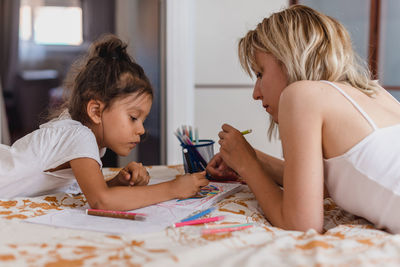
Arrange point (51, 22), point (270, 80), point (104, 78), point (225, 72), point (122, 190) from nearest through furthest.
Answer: point (122, 190), point (270, 80), point (104, 78), point (225, 72), point (51, 22)

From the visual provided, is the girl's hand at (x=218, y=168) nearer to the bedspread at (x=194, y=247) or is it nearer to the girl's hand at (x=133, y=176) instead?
the girl's hand at (x=133, y=176)

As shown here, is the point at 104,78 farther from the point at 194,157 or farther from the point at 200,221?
the point at 200,221

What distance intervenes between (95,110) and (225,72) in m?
1.51

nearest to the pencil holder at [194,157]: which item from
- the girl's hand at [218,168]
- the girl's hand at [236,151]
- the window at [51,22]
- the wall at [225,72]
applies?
the girl's hand at [218,168]

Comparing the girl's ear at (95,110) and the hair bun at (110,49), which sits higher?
the hair bun at (110,49)

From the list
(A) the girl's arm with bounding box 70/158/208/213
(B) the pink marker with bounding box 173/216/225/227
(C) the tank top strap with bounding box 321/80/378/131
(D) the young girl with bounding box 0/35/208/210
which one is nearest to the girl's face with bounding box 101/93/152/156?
(D) the young girl with bounding box 0/35/208/210

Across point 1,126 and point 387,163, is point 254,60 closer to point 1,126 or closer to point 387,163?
point 387,163

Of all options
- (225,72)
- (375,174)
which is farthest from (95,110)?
(225,72)

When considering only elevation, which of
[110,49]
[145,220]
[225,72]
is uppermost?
[110,49]

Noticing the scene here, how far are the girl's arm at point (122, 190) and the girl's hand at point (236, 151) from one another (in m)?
0.10

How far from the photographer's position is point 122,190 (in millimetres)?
1104

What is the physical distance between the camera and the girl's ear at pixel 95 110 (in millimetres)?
1333

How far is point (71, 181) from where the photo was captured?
1340 millimetres

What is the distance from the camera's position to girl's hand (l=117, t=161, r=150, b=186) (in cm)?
126
